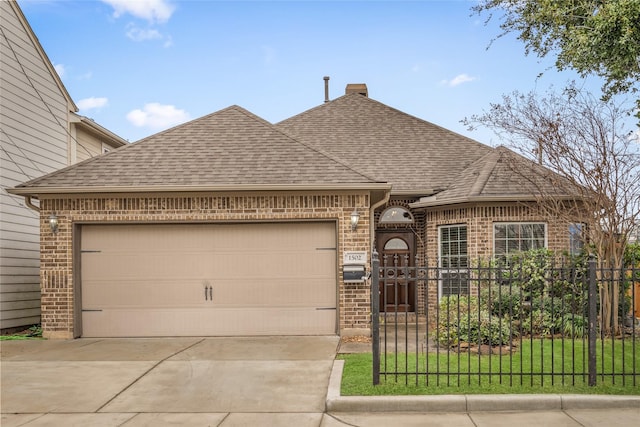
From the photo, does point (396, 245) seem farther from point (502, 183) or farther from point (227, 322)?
point (227, 322)

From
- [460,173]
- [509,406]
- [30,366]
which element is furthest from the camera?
[460,173]

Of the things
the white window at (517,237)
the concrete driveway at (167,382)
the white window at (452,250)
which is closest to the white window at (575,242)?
the white window at (517,237)

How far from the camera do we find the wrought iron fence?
271 inches

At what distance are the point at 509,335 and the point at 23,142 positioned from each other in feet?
37.3

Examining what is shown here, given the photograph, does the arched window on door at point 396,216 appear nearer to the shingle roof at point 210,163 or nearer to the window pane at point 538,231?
the window pane at point 538,231

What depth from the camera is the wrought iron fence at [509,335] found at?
22.6 feet

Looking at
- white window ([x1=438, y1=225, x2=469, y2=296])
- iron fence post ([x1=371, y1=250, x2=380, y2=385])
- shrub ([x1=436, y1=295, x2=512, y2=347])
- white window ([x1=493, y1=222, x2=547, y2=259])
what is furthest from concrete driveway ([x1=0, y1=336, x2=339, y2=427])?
white window ([x1=493, y1=222, x2=547, y2=259])

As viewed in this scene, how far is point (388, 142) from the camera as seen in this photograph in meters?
16.1

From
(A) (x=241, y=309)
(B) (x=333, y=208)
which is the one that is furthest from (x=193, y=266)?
(B) (x=333, y=208)

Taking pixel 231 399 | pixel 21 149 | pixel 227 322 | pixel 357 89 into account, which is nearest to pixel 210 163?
pixel 227 322

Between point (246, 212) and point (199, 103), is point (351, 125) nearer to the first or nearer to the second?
point (199, 103)

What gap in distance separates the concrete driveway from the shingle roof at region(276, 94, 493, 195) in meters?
5.86

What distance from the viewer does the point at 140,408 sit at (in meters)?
6.54

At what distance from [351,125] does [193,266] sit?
24.8 feet
